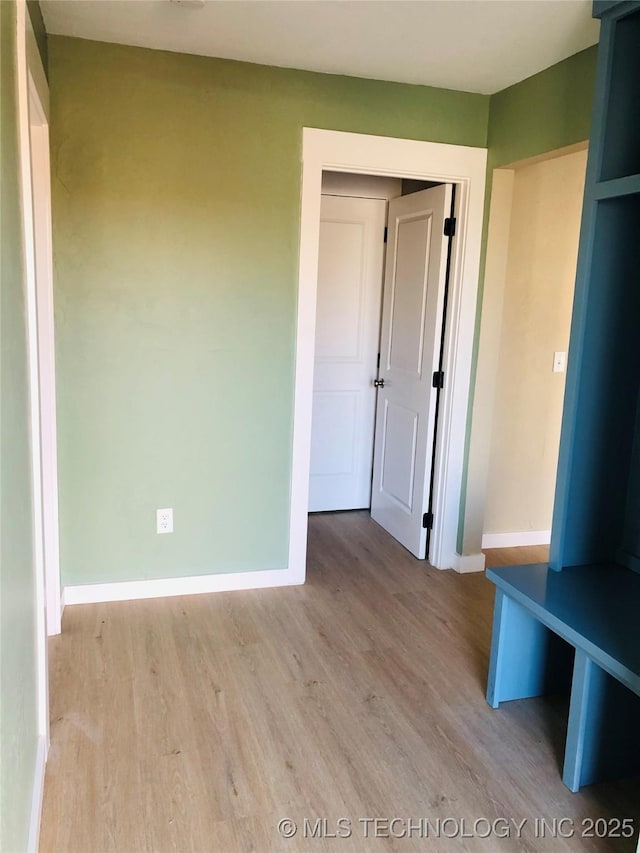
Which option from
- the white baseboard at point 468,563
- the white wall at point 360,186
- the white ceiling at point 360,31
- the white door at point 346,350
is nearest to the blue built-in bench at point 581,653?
the white baseboard at point 468,563

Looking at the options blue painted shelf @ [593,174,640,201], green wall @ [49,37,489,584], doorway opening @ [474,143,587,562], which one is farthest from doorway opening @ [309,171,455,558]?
blue painted shelf @ [593,174,640,201]

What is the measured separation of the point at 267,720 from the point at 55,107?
248 cm

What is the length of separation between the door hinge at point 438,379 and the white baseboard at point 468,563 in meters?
0.92

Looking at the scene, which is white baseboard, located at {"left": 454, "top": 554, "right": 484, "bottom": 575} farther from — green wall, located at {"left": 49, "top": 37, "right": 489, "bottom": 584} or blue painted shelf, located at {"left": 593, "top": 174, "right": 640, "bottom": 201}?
blue painted shelf, located at {"left": 593, "top": 174, "right": 640, "bottom": 201}

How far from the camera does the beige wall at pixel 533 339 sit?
371 centimetres

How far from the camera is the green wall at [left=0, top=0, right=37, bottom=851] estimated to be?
1.36 meters

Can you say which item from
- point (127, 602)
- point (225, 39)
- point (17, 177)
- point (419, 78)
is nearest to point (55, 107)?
point (225, 39)

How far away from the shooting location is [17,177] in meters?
1.71

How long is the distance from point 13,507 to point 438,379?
247 centimetres

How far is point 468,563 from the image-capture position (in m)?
3.67

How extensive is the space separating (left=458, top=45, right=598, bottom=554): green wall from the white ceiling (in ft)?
0.19

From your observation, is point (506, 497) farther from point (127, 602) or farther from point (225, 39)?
point (225, 39)

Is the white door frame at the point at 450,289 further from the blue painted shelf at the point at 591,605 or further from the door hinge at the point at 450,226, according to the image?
the blue painted shelf at the point at 591,605

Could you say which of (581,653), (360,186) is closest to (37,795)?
(581,653)
